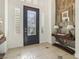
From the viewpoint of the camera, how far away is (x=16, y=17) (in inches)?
266

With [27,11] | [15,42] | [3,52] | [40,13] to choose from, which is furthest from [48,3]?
[3,52]

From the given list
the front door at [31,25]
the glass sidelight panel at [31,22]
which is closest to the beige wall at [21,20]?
the front door at [31,25]

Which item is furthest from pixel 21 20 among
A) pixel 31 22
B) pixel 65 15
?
pixel 65 15

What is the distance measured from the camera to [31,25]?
25.0ft

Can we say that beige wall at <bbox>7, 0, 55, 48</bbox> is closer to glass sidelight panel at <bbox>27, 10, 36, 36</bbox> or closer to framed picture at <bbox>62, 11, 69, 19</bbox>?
glass sidelight panel at <bbox>27, 10, 36, 36</bbox>

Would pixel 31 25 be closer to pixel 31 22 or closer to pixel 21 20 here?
pixel 31 22

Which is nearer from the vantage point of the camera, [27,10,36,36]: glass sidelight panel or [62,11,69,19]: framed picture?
[62,11,69,19]: framed picture

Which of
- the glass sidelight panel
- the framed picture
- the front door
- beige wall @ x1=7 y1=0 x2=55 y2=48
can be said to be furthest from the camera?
the glass sidelight panel

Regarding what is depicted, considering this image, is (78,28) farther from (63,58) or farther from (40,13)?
(40,13)

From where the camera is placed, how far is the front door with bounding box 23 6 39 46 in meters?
7.24

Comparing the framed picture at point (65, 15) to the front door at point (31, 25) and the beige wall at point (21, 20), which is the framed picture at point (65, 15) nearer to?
the beige wall at point (21, 20)

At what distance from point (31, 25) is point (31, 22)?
0.20 metres

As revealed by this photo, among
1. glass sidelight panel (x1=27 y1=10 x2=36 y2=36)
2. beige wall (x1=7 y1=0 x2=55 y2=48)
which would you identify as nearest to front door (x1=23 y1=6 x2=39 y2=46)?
glass sidelight panel (x1=27 y1=10 x2=36 y2=36)

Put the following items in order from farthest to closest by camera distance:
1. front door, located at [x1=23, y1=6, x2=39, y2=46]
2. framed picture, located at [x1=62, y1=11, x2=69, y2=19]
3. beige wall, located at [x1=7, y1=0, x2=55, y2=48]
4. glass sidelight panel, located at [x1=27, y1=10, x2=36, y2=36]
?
glass sidelight panel, located at [x1=27, y1=10, x2=36, y2=36] → front door, located at [x1=23, y1=6, x2=39, y2=46] → framed picture, located at [x1=62, y1=11, x2=69, y2=19] → beige wall, located at [x1=7, y1=0, x2=55, y2=48]
